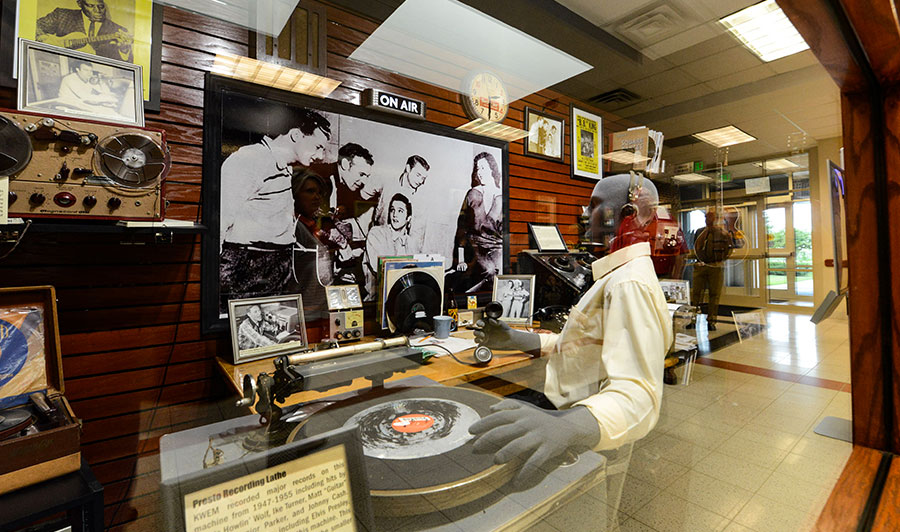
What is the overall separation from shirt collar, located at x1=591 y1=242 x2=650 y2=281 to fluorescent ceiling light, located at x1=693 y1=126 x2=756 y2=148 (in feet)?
1.09

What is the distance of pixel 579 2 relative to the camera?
534mm

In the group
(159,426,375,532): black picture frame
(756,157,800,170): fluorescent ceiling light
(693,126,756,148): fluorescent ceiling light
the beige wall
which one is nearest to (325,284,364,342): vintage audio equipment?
(159,426,375,532): black picture frame

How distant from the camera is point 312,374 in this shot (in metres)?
→ 0.52

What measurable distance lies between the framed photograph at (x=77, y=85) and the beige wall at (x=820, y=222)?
153 centimetres

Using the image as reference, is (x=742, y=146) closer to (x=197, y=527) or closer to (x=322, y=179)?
(x=322, y=179)

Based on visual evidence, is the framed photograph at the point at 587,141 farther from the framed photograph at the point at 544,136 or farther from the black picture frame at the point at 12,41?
the black picture frame at the point at 12,41

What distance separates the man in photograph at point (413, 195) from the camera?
743 millimetres

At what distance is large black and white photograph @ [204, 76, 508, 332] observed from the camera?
64cm

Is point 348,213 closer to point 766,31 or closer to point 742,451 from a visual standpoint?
point 766,31

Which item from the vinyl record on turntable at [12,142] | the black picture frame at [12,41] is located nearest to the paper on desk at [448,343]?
the black picture frame at [12,41]

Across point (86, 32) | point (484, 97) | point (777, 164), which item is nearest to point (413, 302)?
point (484, 97)

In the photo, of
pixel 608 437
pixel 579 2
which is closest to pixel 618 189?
pixel 579 2

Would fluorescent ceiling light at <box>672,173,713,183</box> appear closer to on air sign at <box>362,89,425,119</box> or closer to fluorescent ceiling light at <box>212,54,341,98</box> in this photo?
on air sign at <box>362,89,425,119</box>

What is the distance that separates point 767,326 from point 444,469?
934 millimetres
